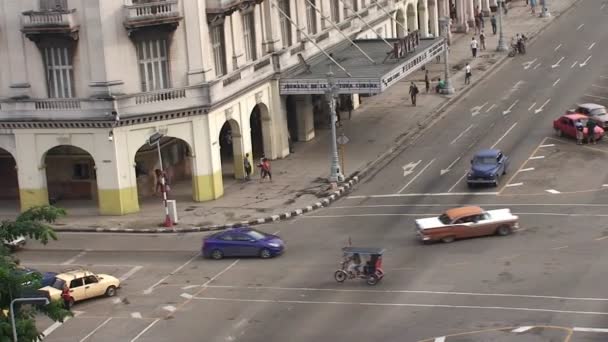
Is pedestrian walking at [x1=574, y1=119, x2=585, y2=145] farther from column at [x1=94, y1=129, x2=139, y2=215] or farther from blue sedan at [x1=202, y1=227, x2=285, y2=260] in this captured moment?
column at [x1=94, y1=129, x2=139, y2=215]

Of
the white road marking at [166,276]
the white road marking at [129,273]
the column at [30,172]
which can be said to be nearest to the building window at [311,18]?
the column at [30,172]

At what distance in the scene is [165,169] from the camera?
78.4 m

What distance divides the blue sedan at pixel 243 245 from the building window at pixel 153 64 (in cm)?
1291

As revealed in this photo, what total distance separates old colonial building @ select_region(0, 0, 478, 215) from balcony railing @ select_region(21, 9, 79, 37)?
5cm

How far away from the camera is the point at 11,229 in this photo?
44094 mm

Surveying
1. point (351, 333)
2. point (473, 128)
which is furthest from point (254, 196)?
point (351, 333)

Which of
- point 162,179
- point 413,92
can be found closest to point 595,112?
point 413,92

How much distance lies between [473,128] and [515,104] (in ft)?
23.4

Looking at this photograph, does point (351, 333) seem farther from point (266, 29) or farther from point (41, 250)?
point (266, 29)

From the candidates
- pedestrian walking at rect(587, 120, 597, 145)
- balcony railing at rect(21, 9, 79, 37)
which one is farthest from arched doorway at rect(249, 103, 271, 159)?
pedestrian walking at rect(587, 120, 597, 145)

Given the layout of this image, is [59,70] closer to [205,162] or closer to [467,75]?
[205,162]

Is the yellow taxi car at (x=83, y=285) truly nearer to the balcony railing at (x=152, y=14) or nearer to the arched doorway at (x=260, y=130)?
the balcony railing at (x=152, y=14)

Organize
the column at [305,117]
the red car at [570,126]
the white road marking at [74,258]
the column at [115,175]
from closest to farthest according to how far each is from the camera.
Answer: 1. the white road marking at [74,258]
2. the column at [115,175]
3. the red car at [570,126]
4. the column at [305,117]

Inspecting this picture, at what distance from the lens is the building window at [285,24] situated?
277 feet
